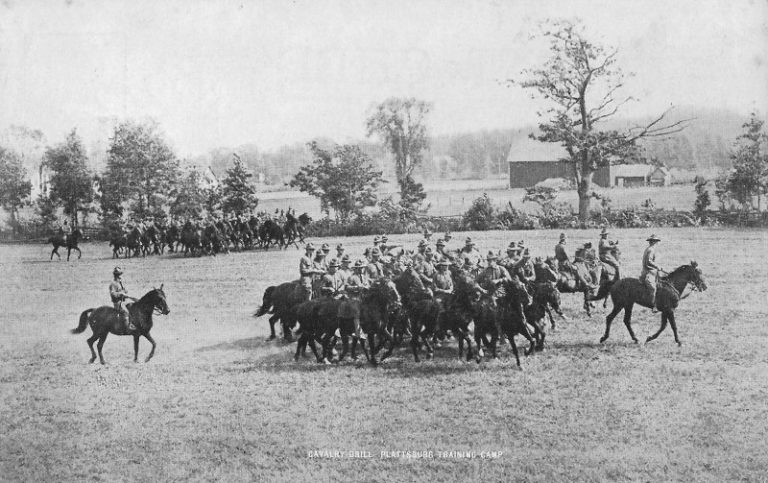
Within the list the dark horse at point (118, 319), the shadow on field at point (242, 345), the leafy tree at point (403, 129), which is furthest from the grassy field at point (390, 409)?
the leafy tree at point (403, 129)

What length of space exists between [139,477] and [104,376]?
3016 millimetres

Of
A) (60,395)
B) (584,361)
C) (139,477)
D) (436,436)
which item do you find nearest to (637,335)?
(584,361)

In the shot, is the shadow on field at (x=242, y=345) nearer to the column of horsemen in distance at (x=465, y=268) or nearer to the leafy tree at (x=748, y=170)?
the column of horsemen in distance at (x=465, y=268)

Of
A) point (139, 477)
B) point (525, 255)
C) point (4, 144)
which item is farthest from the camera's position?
point (525, 255)

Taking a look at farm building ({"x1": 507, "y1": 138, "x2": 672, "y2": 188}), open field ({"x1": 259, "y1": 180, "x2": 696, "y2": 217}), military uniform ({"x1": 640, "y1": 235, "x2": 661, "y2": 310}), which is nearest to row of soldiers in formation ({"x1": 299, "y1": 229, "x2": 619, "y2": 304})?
military uniform ({"x1": 640, "y1": 235, "x2": 661, "y2": 310})

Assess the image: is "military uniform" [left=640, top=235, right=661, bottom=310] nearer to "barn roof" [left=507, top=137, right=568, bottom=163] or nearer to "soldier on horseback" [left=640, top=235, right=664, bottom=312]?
"soldier on horseback" [left=640, top=235, right=664, bottom=312]

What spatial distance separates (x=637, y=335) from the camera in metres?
13.3

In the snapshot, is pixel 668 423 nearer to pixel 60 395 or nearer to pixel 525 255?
pixel 525 255

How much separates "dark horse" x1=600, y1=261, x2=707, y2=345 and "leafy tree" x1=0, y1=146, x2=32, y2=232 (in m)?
12.9

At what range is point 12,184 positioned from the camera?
1706 centimetres

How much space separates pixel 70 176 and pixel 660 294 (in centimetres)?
2070

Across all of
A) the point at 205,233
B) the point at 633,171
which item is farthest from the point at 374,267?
the point at 633,171

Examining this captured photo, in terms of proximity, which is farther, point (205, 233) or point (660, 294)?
point (205, 233)

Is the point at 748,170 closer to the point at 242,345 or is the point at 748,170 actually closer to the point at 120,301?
the point at 242,345
